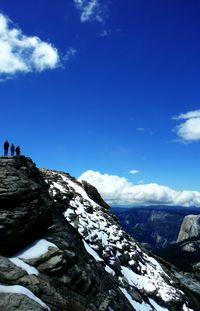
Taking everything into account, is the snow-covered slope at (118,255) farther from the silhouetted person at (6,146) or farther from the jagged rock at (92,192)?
the silhouetted person at (6,146)

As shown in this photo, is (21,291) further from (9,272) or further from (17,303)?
(9,272)

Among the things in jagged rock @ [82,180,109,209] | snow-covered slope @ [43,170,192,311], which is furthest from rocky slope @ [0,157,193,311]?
jagged rock @ [82,180,109,209]

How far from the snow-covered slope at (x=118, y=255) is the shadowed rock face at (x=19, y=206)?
45.2ft

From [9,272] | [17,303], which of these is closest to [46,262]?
[9,272]

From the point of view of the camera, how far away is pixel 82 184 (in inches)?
2783

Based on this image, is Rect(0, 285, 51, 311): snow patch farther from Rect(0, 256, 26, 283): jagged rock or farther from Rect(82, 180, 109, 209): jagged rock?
Rect(82, 180, 109, 209): jagged rock

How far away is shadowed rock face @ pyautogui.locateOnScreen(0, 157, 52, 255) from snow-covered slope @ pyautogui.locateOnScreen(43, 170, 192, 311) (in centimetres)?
1379

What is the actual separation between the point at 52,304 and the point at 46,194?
14084 mm

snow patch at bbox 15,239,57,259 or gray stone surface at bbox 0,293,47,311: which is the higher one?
snow patch at bbox 15,239,57,259

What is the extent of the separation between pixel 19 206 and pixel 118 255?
26.3 meters

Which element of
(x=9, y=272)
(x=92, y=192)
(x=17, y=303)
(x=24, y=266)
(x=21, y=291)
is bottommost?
(x=17, y=303)

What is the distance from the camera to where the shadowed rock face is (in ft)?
89.0

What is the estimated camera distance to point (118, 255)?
52.2m

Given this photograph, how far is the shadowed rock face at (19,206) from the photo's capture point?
27141 millimetres
